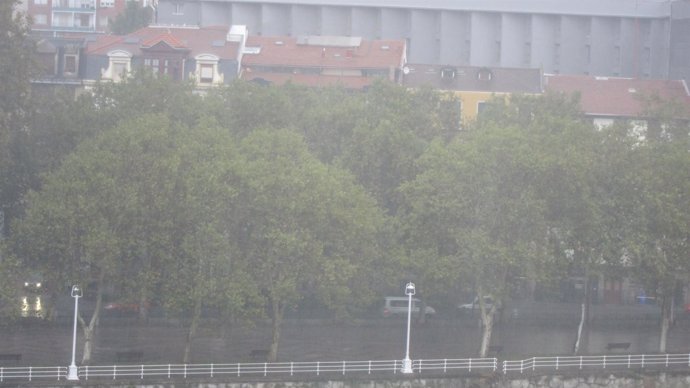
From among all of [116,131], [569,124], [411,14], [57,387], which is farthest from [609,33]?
[57,387]

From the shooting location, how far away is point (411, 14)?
8531cm

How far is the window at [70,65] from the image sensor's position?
6238cm

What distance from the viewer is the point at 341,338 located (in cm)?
4075

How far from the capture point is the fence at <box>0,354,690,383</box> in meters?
32.3

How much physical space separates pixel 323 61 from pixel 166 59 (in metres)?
9.26

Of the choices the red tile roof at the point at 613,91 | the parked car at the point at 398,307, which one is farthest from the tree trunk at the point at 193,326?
the red tile roof at the point at 613,91

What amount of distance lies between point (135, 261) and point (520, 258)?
11999 mm

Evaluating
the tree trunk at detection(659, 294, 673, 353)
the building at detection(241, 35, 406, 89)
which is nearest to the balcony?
the building at detection(241, 35, 406, 89)

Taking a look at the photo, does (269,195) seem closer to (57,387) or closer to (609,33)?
(57,387)

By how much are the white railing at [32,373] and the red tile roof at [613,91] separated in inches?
1478

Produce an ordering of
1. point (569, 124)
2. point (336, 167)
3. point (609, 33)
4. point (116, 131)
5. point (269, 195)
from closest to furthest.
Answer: point (269, 195) → point (116, 131) → point (336, 167) → point (569, 124) → point (609, 33)

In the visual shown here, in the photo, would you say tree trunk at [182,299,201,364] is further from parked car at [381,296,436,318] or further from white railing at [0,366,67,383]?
parked car at [381,296,436,318]

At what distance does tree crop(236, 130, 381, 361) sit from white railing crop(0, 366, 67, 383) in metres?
6.52

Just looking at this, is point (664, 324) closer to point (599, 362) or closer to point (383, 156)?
point (599, 362)
